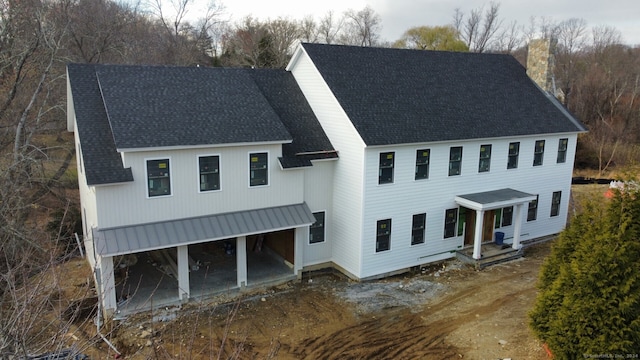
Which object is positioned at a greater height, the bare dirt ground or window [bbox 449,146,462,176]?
window [bbox 449,146,462,176]

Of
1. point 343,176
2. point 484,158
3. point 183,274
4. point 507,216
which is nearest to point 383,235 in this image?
point 343,176

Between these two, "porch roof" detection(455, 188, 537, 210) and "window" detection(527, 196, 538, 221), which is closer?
"porch roof" detection(455, 188, 537, 210)

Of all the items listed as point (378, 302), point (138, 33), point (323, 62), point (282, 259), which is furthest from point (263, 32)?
point (378, 302)

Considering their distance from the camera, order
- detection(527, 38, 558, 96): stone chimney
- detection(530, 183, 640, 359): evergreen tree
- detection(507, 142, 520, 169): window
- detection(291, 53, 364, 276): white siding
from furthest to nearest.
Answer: detection(527, 38, 558, 96): stone chimney
detection(507, 142, 520, 169): window
detection(291, 53, 364, 276): white siding
detection(530, 183, 640, 359): evergreen tree

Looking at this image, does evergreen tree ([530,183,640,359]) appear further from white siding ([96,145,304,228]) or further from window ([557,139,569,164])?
window ([557,139,569,164])

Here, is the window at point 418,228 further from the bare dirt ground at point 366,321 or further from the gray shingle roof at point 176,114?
the gray shingle roof at point 176,114

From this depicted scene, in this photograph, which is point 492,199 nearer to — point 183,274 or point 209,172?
point 209,172

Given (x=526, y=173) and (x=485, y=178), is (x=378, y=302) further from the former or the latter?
(x=526, y=173)

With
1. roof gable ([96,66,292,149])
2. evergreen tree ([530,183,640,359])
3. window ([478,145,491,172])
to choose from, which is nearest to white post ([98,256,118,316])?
roof gable ([96,66,292,149])
